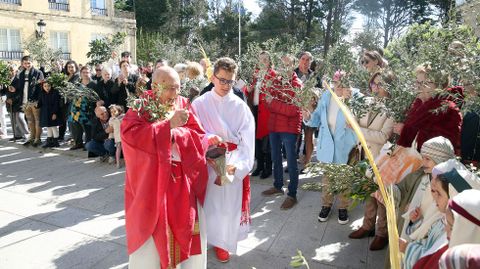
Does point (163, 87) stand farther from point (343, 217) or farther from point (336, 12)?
point (336, 12)

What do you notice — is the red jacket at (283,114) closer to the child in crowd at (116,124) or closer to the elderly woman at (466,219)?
the child in crowd at (116,124)

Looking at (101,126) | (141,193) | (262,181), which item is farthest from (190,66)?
(141,193)

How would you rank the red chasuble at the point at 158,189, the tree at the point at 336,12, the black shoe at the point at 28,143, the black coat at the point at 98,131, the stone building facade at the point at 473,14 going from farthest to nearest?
the tree at the point at 336,12
the black shoe at the point at 28,143
the black coat at the point at 98,131
the red chasuble at the point at 158,189
the stone building facade at the point at 473,14

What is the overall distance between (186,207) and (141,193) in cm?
37

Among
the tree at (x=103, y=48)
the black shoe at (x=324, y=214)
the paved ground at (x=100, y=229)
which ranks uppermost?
the tree at (x=103, y=48)

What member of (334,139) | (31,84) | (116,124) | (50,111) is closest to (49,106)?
(50,111)

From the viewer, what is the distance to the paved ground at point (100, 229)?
3793 mm

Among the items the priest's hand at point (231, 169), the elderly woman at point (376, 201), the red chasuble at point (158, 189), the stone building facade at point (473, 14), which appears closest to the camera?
the stone building facade at point (473, 14)

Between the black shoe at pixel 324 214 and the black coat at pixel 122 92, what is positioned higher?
the black coat at pixel 122 92

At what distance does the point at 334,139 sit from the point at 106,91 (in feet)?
17.1

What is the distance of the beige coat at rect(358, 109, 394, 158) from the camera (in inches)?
157

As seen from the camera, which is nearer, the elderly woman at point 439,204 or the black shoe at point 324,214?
the elderly woman at point 439,204

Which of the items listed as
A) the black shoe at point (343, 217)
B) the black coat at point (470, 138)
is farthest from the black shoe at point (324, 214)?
the black coat at point (470, 138)

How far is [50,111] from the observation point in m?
8.70
